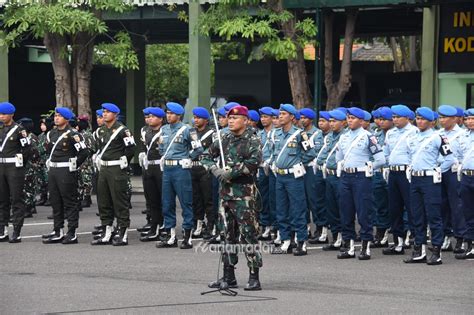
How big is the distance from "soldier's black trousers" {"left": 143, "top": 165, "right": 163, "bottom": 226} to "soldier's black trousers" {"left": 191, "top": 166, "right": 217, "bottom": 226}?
56 cm

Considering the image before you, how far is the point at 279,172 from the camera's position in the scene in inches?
609

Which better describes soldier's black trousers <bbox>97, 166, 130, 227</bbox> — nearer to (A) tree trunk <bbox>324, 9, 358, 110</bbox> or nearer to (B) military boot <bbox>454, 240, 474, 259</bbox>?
(B) military boot <bbox>454, 240, 474, 259</bbox>

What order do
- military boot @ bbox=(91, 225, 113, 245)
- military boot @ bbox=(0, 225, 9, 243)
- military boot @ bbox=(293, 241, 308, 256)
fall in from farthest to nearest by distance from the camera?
military boot @ bbox=(0, 225, 9, 243), military boot @ bbox=(91, 225, 113, 245), military boot @ bbox=(293, 241, 308, 256)

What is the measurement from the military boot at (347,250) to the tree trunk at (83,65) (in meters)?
12.3

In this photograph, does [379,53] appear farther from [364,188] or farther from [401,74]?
[364,188]

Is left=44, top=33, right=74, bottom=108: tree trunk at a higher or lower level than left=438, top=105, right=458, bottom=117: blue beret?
higher

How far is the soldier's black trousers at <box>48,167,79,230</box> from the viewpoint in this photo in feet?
54.3

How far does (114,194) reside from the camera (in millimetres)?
16359

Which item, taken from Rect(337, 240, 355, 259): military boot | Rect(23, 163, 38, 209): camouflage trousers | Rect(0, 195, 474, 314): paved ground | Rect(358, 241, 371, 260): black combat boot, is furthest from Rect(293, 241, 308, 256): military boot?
Rect(23, 163, 38, 209): camouflage trousers

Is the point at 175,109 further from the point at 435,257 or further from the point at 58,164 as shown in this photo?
the point at 435,257

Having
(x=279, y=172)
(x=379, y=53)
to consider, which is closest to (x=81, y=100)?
(x=279, y=172)

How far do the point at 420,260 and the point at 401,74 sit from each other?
69.5 feet

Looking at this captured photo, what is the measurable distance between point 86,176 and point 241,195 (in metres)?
10.1

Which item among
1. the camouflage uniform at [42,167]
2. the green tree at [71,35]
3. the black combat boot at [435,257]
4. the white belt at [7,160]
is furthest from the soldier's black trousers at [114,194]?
the green tree at [71,35]
